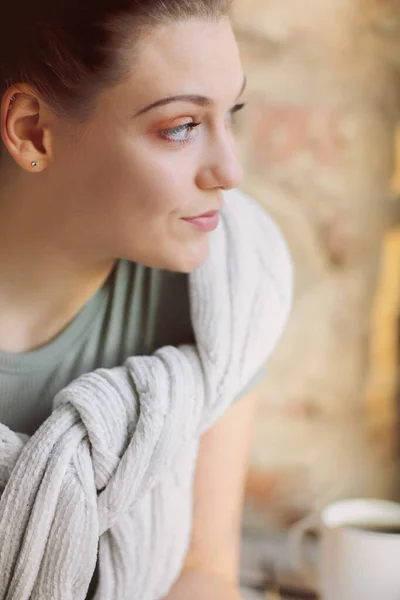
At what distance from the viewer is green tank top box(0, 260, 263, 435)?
2.48 feet

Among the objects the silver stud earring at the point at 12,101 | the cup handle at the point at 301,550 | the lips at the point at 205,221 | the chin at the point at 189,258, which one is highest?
the silver stud earring at the point at 12,101

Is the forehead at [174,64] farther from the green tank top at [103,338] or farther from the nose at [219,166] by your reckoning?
the green tank top at [103,338]

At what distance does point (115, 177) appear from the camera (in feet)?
2.22

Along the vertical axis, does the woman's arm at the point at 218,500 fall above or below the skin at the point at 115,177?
below

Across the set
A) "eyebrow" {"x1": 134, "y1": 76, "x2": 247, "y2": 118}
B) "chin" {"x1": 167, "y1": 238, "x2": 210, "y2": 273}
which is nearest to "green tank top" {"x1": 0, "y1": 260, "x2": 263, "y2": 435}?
"chin" {"x1": 167, "y1": 238, "x2": 210, "y2": 273}

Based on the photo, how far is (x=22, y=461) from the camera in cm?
67

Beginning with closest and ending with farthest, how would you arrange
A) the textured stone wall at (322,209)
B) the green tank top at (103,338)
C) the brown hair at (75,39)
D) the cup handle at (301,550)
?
1. the brown hair at (75,39)
2. the green tank top at (103,338)
3. the cup handle at (301,550)
4. the textured stone wall at (322,209)

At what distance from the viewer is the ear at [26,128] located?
0.67 m

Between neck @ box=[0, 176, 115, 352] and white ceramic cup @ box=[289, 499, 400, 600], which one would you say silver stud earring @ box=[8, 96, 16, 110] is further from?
white ceramic cup @ box=[289, 499, 400, 600]

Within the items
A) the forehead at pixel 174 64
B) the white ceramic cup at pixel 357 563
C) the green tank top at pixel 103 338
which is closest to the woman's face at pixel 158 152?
the forehead at pixel 174 64

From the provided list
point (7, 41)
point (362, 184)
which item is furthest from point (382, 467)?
point (7, 41)

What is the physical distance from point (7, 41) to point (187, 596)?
0.55 meters

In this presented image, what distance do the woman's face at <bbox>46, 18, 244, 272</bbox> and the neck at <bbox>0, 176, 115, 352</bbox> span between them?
0.03m

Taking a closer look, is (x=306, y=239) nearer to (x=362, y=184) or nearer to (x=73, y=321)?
(x=362, y=184)
